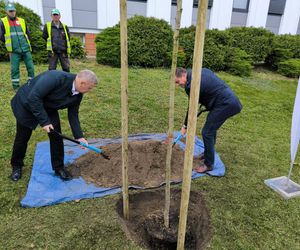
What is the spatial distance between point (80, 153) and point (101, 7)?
36.6 feet

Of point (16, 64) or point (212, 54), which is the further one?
point (212, 54)

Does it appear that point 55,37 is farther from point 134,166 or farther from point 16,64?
→ point 134,166

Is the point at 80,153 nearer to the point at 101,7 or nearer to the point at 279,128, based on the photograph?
the point at 279,128

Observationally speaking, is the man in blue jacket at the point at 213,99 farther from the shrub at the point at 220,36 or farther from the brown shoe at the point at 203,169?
the shrub at the point at 220,36

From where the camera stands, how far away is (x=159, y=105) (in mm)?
6352

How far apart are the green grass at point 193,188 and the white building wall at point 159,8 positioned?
8.23 meters

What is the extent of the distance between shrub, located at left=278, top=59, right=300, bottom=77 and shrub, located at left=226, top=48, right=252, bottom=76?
188 cm

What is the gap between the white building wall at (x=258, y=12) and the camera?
1509 cm

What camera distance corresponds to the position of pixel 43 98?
9.48 ft

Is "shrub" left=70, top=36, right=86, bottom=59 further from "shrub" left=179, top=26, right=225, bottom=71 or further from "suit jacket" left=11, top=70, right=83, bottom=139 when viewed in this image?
"suit jacket" left=11, top=70, right=83, bottom=139

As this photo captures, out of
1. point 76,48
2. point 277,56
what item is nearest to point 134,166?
point 76,48

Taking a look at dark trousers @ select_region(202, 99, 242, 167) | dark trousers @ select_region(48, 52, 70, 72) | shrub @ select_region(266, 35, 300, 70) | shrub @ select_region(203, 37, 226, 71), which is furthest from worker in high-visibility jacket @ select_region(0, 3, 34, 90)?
shrub @ select_region(266, 35, 300, 70)

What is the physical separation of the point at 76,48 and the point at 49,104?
25.0ft

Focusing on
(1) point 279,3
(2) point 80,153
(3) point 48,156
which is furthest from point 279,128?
(1) point 279,3
